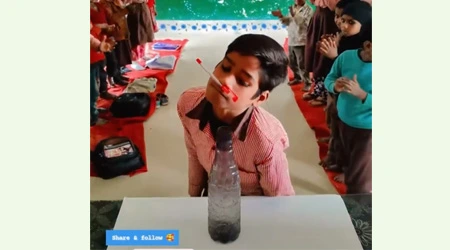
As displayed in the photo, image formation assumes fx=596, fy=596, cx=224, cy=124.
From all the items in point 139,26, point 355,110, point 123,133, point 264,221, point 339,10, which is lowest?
point 264,221

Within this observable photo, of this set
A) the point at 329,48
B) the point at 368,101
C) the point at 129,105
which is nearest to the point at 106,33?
the point at 129,105

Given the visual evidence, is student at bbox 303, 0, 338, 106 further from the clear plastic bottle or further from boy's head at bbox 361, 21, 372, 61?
the clear plastic bottle

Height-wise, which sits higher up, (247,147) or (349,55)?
(349,55)

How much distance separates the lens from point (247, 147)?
1.34m

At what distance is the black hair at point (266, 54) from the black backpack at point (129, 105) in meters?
0.22

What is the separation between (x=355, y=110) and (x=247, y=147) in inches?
10.3

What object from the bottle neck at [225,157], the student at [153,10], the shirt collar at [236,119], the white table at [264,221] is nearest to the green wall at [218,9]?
the student at [153,10]

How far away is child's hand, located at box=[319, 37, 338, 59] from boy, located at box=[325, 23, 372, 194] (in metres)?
0.02

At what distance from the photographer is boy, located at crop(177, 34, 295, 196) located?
4.32ft

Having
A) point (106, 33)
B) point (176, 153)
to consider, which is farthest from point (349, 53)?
point (106, 33)

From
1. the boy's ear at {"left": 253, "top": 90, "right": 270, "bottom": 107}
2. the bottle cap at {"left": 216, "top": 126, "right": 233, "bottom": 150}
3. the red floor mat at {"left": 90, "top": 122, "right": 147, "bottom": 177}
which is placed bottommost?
the red floor mat at {"left": 90, "top": 122, "right": 147, "bottom": 177}

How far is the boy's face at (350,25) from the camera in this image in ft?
4.39

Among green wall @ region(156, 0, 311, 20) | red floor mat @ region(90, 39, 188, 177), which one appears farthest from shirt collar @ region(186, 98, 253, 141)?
green wall @ region(156, 0, 311, 20)

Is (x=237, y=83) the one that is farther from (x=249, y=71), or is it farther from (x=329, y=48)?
(x=329, y=48)
